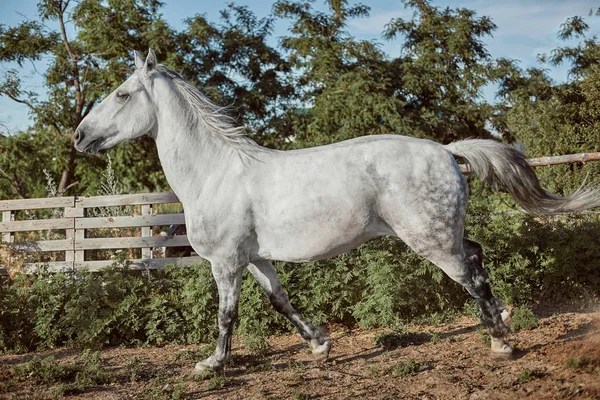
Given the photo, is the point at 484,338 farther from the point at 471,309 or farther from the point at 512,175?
the point at 512,175

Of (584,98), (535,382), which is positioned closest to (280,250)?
(535,382)

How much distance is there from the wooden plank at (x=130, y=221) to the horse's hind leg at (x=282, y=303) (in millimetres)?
2997

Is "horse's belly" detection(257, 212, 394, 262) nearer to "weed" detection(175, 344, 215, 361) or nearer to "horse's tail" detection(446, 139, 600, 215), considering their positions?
"horse's tail" detection(446, 139, 600, 215)

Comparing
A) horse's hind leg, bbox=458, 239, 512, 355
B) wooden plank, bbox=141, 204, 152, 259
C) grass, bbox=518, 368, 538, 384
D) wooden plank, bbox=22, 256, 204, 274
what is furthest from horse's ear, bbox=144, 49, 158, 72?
wooden plank, bbox=141, 204, 152, 259

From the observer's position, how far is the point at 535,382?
3652 mm

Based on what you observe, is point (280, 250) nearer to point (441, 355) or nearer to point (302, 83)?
point (441, 355)

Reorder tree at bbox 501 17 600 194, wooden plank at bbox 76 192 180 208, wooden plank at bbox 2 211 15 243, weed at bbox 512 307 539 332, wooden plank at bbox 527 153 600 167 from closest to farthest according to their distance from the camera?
weed at bbox 512 307 539 332 → wooden plank at bbox 527 153 600 167 → wooden plank at bbox 76 192 180 208 → wooden plank at bbox 2 211 15 243 → tree at bbox 501 17 600 194

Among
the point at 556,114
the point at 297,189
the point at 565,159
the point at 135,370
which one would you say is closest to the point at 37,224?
the point at 135,370

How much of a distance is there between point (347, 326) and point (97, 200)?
3.84 meters

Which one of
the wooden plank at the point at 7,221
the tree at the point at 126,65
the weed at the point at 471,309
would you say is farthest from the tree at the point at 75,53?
the weed at the point at 471,309

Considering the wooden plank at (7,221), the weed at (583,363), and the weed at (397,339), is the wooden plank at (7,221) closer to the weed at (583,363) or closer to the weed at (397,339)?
the weed at (397,339)

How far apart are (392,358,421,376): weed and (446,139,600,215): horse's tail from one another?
4.75 ft

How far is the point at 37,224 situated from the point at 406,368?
236 inches

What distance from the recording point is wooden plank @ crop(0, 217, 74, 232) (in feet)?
25.5
